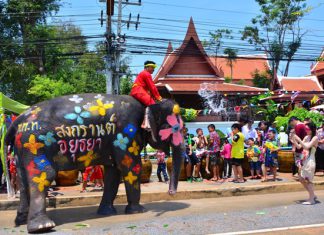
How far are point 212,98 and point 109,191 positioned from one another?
57.0 feet

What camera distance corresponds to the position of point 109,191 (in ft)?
24.7

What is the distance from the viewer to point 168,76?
25.9 meters

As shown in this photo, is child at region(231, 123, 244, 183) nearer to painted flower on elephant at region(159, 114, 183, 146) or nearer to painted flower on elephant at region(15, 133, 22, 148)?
painted flower on elephant at region(159, 114, 183, 146)

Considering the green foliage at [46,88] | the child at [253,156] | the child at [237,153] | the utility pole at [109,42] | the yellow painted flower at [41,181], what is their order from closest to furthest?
the yellow painted flower at [41,181] → the child at [237,153] → the child at [253,156] → the utility pole at [109,42] → the green foliage at [46,88]

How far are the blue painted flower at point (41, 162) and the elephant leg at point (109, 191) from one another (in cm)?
135

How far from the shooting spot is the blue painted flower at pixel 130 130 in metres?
6.98

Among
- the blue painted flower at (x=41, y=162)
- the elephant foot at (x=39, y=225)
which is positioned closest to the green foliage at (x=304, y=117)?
the blue painted flower at (x=41, y=162)

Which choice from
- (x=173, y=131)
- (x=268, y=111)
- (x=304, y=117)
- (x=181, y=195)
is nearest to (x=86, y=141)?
(x=173, y=131)

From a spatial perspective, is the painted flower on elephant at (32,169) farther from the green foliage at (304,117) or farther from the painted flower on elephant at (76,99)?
Answer: the green foliage at (304,117)

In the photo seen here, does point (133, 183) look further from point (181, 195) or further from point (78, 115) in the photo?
point (181, 195)

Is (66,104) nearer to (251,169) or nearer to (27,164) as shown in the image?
(27,164)

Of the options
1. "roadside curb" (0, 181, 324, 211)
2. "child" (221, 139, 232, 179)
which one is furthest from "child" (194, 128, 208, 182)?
"roadside curb" (0, 181, 324, 211)

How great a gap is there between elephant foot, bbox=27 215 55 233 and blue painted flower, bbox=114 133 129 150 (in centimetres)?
161

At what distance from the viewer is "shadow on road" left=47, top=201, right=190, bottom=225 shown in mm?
7190
